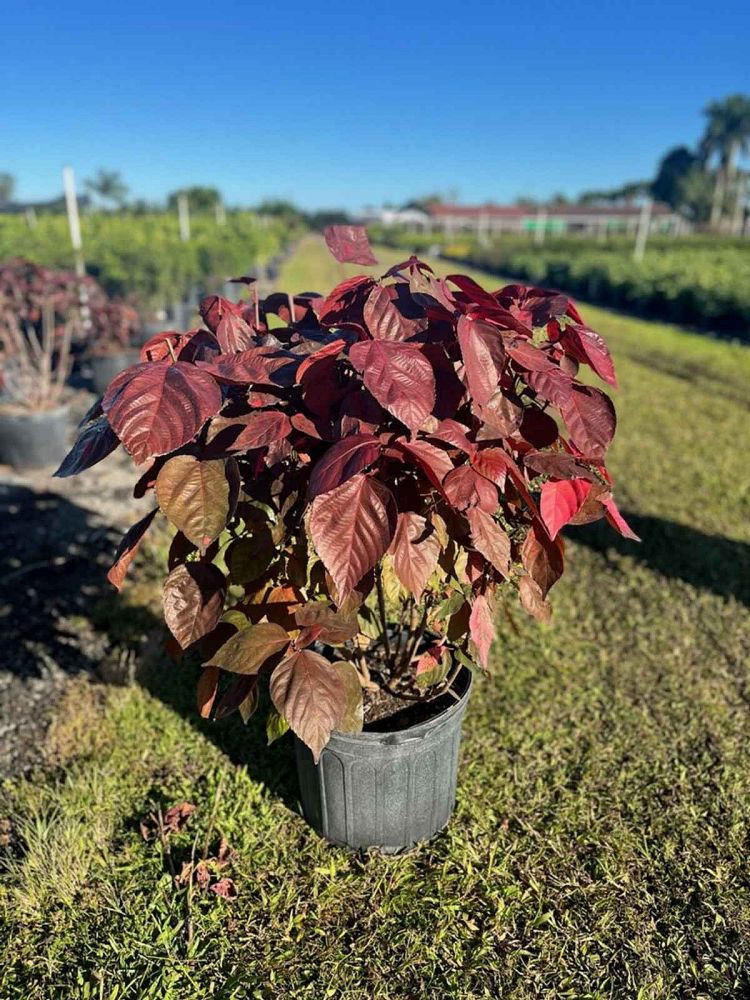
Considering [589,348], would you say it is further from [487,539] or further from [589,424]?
[487,539]

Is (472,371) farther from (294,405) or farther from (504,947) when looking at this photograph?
(504,947)


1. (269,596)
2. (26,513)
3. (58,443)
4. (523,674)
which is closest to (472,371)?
(269,596)

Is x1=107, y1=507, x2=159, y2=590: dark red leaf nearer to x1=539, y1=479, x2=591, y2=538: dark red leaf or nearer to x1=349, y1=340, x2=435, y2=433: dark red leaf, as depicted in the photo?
x1=349, y1=340, x2=435, y2=433: dark red leaf

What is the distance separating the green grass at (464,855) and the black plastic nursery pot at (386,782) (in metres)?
0.07

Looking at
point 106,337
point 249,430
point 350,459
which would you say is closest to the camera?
point 350,459

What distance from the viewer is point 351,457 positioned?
3.31 feet

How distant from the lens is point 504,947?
1669 mm

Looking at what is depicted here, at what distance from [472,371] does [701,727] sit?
2049 millimetres

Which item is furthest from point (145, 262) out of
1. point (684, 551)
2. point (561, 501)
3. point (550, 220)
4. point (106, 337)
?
point (550, 220)

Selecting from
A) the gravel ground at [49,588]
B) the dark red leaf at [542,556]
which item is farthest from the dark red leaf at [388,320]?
the gravel ground at [49,588]

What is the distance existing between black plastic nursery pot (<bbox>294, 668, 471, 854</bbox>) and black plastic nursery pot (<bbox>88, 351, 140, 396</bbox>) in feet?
18.8

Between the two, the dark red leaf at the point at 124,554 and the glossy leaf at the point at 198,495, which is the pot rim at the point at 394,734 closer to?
the dark red leaf at the point at 124,554

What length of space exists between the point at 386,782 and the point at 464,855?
0.38 meters

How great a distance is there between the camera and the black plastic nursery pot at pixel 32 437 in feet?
15.2
